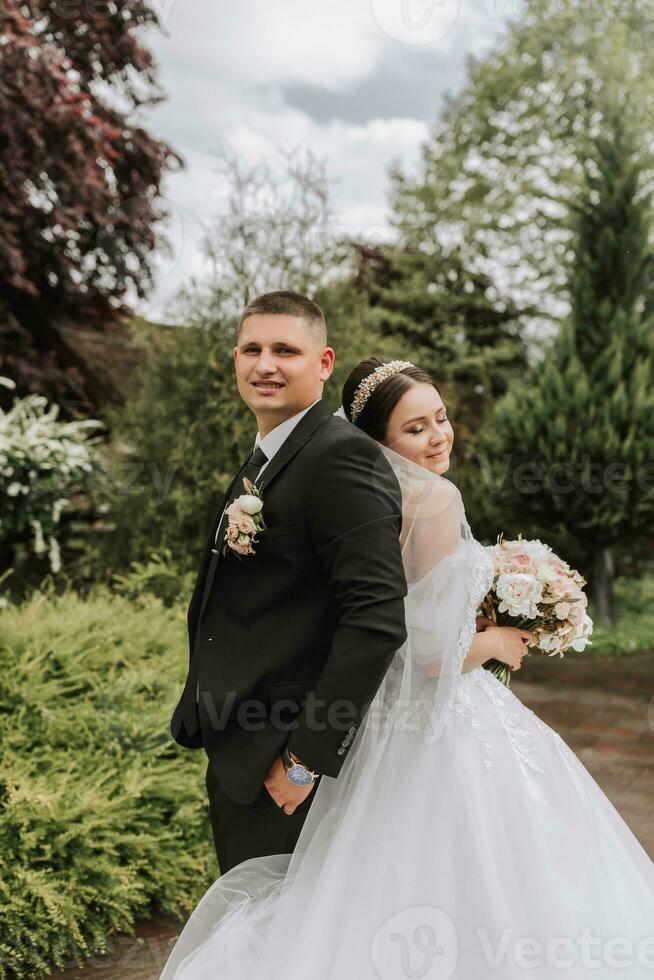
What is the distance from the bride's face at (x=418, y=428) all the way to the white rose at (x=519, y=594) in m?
0.38

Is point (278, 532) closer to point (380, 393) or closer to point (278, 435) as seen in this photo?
point (278, 435)

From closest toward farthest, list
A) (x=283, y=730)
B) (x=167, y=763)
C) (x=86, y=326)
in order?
(x=283, y=730) < (x=167, y=763) < (x=86, y=326)

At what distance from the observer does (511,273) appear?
45.1ft

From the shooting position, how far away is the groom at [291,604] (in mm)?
1680

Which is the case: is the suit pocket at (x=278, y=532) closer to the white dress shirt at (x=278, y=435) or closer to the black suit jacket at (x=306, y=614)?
the black suit jacket at (x=306, y=614)

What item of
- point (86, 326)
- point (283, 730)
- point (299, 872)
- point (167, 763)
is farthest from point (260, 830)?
point (86, 326)

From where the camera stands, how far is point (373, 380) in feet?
7.12

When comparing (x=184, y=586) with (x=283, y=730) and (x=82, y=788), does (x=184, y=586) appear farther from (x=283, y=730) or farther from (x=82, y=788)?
(x=283, y=730)

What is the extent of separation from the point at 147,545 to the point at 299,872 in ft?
18.3

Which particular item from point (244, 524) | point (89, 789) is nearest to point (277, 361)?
point (244, 524)

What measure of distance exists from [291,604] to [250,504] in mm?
256

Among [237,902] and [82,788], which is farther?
[82,788]

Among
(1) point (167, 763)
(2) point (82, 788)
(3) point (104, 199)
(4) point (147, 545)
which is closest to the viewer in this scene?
(2) point (82, 788)

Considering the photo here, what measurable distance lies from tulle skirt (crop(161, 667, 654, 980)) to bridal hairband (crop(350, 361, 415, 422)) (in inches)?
32.9
